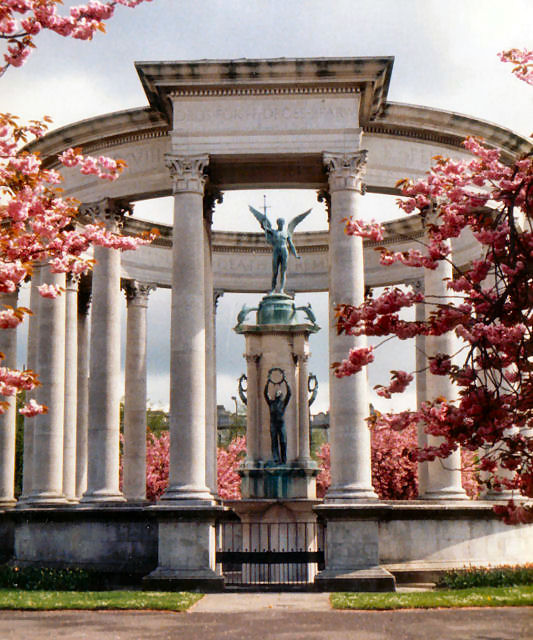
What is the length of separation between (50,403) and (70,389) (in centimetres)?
517

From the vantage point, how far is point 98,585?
45.1 meters

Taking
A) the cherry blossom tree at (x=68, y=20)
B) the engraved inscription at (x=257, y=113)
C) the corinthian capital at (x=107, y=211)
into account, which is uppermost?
the engraved inscription at (x=257, y=113)

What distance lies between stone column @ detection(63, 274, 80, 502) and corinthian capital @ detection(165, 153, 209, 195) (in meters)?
15.0

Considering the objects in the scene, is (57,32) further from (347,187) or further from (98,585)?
(98,585)

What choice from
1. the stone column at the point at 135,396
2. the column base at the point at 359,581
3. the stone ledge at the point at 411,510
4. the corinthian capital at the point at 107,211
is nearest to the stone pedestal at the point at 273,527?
the stone ledge at the point at 411,510

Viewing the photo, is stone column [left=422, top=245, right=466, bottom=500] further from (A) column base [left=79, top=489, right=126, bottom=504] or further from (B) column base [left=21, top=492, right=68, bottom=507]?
(B) column base [left=21, top=492, right=68, bottom=507]

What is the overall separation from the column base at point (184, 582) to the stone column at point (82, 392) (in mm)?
22320

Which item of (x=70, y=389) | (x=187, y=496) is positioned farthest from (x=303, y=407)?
(x=187, y=496)

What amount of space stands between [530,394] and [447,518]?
87.8 ft

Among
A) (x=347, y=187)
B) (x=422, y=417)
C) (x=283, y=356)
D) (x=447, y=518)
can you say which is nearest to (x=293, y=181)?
(x=347, y=187)

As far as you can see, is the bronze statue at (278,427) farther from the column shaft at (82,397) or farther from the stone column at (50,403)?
the column shaft at (82,397)

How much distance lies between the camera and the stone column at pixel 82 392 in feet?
211

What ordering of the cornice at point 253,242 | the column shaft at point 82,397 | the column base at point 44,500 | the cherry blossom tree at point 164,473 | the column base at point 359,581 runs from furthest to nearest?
the cherry blossom tree at point 164,473 < the cornice at point 253,242 < the column shaft at point 82,397 < the column base at point 44,500 < the column base at point 359,581

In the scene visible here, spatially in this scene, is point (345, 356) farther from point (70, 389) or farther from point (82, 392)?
point (82, 392)
